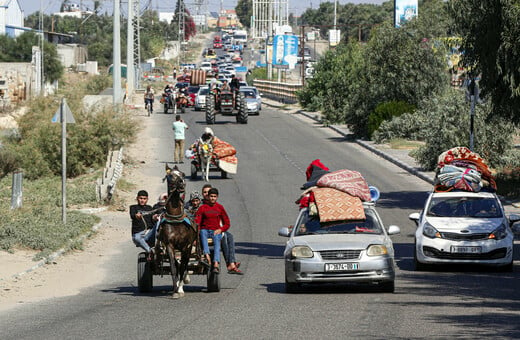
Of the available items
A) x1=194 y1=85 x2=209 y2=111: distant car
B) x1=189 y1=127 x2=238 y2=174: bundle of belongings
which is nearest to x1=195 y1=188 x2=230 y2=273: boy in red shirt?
x1=189 y1=127 x2=238 y2=174: bundle of belongings

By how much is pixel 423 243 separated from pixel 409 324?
6.10 m

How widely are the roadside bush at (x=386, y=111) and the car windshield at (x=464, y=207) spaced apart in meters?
30.3

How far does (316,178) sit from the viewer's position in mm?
19969

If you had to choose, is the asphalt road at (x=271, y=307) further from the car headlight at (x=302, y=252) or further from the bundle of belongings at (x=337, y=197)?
the bundle of belongings at (x=337, y=197)

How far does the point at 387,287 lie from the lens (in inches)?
634

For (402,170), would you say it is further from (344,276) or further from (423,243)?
(344,276)

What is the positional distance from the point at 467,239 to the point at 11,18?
13753cm

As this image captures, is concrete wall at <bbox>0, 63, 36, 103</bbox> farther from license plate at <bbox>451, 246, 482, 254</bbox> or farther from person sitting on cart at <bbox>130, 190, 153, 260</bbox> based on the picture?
license plate at <bbox>451, 246, 482, 254</bbox>

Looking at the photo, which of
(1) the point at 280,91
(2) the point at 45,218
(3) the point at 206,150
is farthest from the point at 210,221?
(1) the point at 280,91

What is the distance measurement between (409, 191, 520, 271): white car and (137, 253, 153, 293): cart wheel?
5.19m

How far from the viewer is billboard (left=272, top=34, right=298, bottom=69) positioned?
314 feet

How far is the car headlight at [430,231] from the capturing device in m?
18.7

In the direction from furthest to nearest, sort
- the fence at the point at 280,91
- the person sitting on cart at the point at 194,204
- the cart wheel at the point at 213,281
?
the fence at the point at 280,91 → the person sitting on cart at the point at 194,204 → the cart wheel at the point at 213,281

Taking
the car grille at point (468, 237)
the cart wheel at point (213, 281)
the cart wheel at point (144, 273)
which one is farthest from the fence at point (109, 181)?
the cart wheel at point (213, 281)
